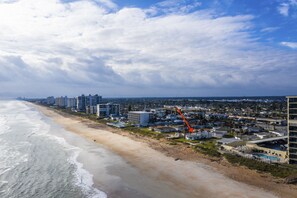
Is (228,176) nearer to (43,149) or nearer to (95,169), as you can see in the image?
(95,169)

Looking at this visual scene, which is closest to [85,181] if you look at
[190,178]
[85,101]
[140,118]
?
[190,178]

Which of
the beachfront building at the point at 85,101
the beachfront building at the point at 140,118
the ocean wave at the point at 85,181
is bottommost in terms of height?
the ocean wave at the point at 85,181

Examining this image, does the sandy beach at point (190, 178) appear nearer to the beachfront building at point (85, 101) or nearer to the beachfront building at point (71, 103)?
the beachfront building at point (85, 101)

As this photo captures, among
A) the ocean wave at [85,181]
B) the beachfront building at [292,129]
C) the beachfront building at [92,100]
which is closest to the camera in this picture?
the ocean wave at [85,181]

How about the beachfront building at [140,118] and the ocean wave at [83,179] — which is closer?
the ocean wave at [83,179]

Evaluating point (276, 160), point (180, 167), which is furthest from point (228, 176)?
point (276, 160)

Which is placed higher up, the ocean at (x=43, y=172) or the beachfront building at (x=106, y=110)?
the beachfront building at (x=106, y=110)

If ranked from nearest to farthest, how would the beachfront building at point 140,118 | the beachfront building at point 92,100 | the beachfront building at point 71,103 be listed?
1. the beachfront building at point 140,118
2. the beachfront building at point 92,100
3. the beachfront building at point 71,103

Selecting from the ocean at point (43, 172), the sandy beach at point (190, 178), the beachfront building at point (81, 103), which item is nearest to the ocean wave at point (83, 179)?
the ocean at point (43, 172)

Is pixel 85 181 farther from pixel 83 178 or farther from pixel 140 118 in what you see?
pixel 140 118
